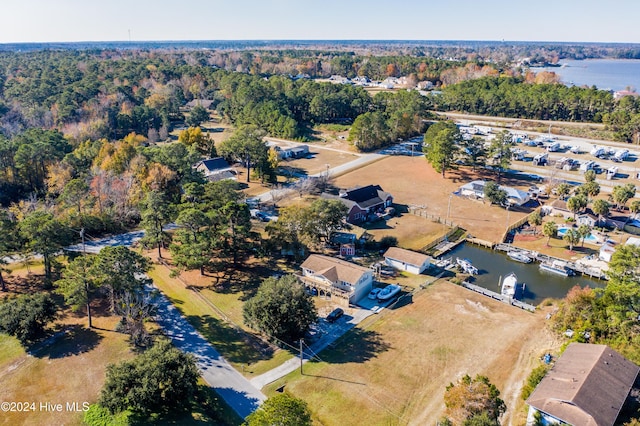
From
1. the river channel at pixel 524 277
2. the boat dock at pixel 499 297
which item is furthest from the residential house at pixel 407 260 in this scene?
the river channel at pixel 524 277

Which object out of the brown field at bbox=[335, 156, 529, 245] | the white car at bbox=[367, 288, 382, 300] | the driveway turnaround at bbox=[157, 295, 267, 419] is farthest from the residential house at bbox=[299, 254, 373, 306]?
the brown field at bbox=[335, 156, 529, 245]

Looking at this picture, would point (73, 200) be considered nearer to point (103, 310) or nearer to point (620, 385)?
point (103, 310)

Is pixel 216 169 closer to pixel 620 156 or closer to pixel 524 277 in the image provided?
pixel 524 277

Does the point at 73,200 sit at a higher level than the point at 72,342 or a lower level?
higher

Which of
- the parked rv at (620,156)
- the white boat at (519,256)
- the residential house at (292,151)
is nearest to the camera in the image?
the white boat at (519,256)

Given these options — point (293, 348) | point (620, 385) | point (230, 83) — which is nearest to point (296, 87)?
point (230, 83)

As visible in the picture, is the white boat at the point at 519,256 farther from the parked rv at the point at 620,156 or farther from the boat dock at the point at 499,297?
the parked rv at the point at 620,156

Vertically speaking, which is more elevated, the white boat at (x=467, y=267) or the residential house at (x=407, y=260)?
the residential house at (x=407, y=260)
